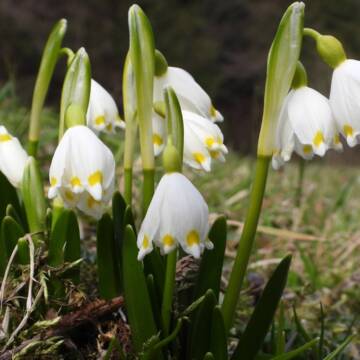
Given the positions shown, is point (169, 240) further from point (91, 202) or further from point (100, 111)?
point (100, 111)

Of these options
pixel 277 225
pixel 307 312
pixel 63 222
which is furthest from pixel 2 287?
pixel 277 225

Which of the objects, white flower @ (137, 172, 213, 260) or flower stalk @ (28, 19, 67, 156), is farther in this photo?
flower stalk @ (28, 19, 67, 156)

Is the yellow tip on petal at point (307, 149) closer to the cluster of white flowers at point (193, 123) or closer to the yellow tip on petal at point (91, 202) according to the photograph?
the cluster of white flowers at point (193, 123)

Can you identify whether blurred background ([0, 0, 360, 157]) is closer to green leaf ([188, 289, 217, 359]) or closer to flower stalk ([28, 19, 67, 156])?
flower stalk ([28, 19, 67, 156])

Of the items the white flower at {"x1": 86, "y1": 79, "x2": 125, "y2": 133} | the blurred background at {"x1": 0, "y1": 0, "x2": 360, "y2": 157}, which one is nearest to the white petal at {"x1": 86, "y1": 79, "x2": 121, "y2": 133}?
the white flower at {"x1": 86, "y1": 79, "x2": 125, "y2": 133}

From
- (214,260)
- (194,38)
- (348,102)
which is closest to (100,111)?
(214,260)

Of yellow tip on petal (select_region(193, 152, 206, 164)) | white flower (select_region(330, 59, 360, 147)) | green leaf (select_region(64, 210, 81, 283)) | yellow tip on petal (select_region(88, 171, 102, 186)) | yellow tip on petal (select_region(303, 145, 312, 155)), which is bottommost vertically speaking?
green leaf (select_region(64, 210, 81, 283))
